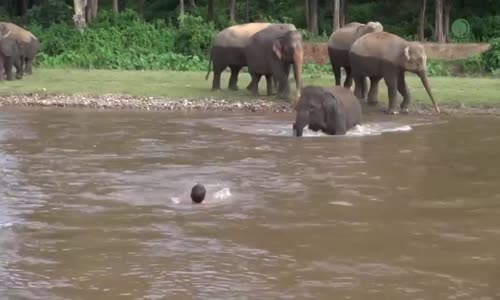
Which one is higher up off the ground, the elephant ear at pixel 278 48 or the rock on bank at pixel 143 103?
the elephant ear at pixel 278 48

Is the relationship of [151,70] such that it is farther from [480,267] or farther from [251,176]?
[480,267]

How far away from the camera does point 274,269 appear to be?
7.39 meters

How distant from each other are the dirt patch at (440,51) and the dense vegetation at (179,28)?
5.25 ft

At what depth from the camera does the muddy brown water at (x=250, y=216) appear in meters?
7.06

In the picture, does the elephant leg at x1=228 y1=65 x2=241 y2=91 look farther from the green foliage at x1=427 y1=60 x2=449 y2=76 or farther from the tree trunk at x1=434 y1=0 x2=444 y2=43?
the tree trunk at x1=434 y1=0 x2=444 y2=43

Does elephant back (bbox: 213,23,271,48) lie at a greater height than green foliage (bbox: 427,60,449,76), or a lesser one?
greater

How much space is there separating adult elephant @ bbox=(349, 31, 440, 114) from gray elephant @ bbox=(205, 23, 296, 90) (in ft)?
11.1

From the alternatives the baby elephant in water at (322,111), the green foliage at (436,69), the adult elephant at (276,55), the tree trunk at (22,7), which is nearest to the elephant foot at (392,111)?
the adult elephant at (276,55)

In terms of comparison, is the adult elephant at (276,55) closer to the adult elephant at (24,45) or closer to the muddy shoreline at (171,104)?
the muddy shoreline at (171,104)

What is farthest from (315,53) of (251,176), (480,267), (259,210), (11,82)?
(480,267)

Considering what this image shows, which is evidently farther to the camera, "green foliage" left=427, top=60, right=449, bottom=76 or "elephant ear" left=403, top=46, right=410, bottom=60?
"green foliage" left=427, top=60, right=449, bottom=76

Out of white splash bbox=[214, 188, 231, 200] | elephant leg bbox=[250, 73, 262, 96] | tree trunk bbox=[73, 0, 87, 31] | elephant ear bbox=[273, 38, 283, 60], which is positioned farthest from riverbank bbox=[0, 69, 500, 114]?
white splash bbox=[214, 188, 231, 200]

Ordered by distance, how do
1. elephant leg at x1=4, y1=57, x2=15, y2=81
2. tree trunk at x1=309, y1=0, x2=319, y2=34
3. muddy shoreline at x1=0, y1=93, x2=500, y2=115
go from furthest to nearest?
tree trunk at x1=309, y1=0, x2=319, y2=34, elephant leg at x1=4, y1=57, x2=15, y2=81, muddy shoreline at x1=0, y1=93, x2=500, y2=115

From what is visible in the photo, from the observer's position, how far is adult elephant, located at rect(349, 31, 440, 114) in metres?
19.0
